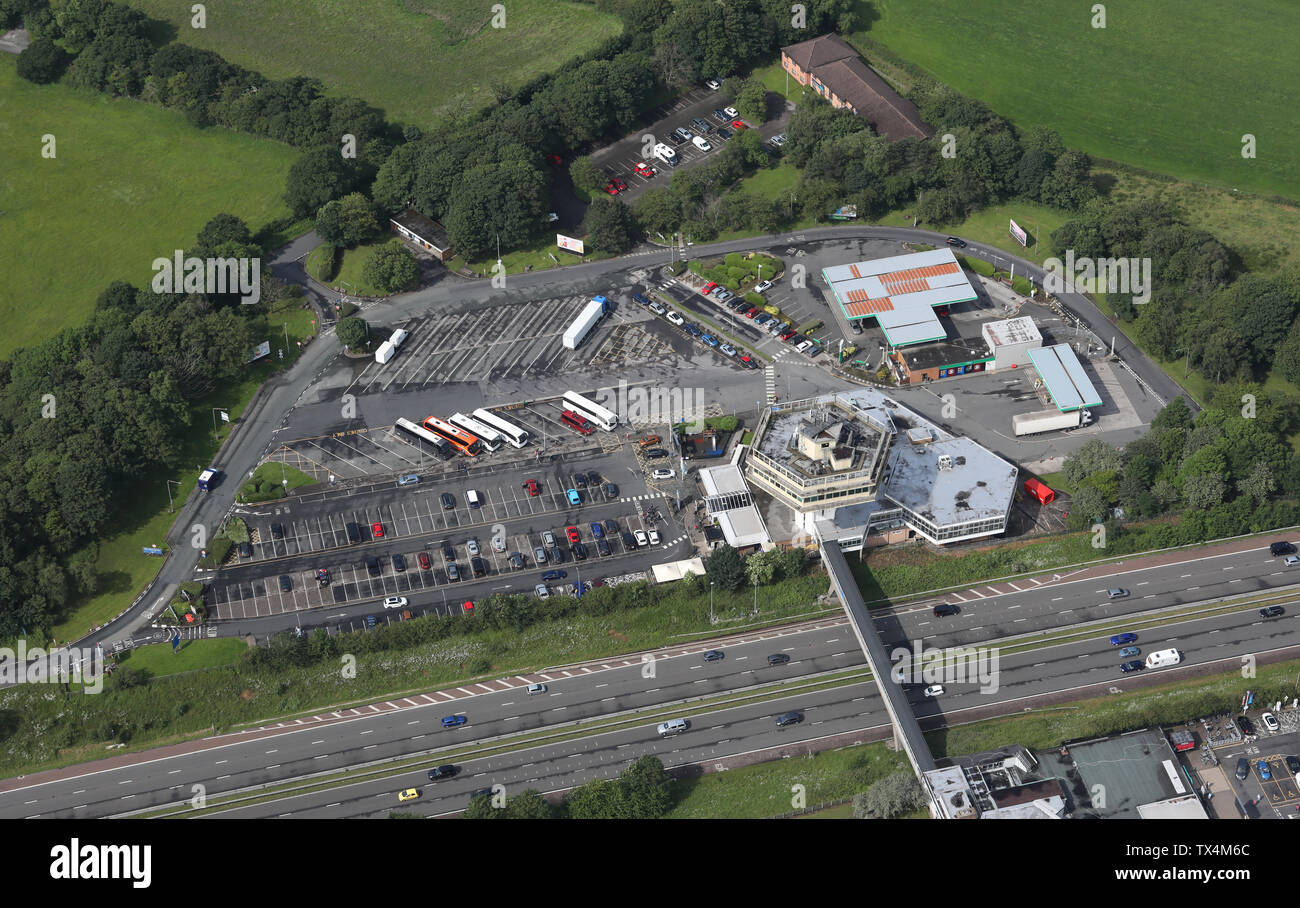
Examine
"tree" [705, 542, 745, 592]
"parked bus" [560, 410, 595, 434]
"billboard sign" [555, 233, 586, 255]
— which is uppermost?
"billboard sign" [555, 233, 586, 255]

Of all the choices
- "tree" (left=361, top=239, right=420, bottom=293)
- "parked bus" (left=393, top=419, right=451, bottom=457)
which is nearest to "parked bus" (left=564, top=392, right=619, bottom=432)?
"parked bus" (left=393, top=419, right=451, bottom=457)

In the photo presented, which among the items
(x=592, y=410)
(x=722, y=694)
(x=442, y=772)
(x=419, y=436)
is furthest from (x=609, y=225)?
(x=442, y=772)

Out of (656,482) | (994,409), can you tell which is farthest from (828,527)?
(994,409)

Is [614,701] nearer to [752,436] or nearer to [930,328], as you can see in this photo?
[752,436]

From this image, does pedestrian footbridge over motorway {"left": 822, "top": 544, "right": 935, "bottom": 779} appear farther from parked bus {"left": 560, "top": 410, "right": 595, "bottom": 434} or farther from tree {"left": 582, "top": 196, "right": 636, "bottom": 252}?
tree {"left": 582, "top": 196, "right": 636, "bottom": 252}

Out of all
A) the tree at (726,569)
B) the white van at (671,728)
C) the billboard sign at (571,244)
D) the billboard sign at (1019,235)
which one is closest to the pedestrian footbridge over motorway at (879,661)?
the tree at (726,569)

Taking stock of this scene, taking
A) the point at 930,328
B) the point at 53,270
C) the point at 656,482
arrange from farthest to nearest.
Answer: the point at 53,270 → the point at 930,328 → the point at 656,482

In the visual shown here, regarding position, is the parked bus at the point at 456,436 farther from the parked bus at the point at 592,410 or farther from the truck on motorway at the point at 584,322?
the truck on motorway at the point at 584,322
